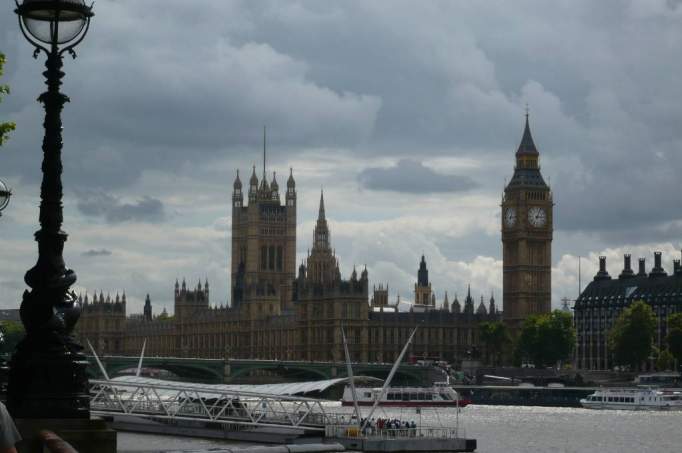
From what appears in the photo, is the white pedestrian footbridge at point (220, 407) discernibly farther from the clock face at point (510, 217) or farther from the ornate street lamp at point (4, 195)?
the clock face at point (510, 217)

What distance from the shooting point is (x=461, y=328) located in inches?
7003

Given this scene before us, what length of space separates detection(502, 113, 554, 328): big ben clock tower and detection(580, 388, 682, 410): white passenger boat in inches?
1914

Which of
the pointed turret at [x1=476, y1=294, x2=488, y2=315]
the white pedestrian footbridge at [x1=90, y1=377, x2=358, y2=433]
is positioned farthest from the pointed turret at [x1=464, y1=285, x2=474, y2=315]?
the white pedestrian footbridge at [x1=90, y1=377, x2=358, y2=433]

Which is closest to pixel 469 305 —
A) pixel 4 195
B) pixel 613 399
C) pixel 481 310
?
pixel 481 310

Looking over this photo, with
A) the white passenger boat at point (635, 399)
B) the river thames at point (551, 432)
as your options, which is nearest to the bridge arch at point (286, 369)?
the river thames at point (551, 432)

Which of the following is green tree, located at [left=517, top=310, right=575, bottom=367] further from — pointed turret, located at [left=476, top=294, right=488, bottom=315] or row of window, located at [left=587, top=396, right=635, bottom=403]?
row of window, located at [left=587, top=396, right=635, bottom=403]

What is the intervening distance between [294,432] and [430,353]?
109163 millimetres

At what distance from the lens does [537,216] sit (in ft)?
570

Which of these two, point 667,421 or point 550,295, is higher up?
point 550,295

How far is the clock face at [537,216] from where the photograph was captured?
174 metres

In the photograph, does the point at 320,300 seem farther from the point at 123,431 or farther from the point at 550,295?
the point at 123,431

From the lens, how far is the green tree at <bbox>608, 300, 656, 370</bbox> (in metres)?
147

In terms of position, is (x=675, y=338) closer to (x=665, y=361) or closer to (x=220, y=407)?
(x=665, y=361)

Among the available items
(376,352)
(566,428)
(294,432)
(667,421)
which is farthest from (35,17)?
(376,352)
